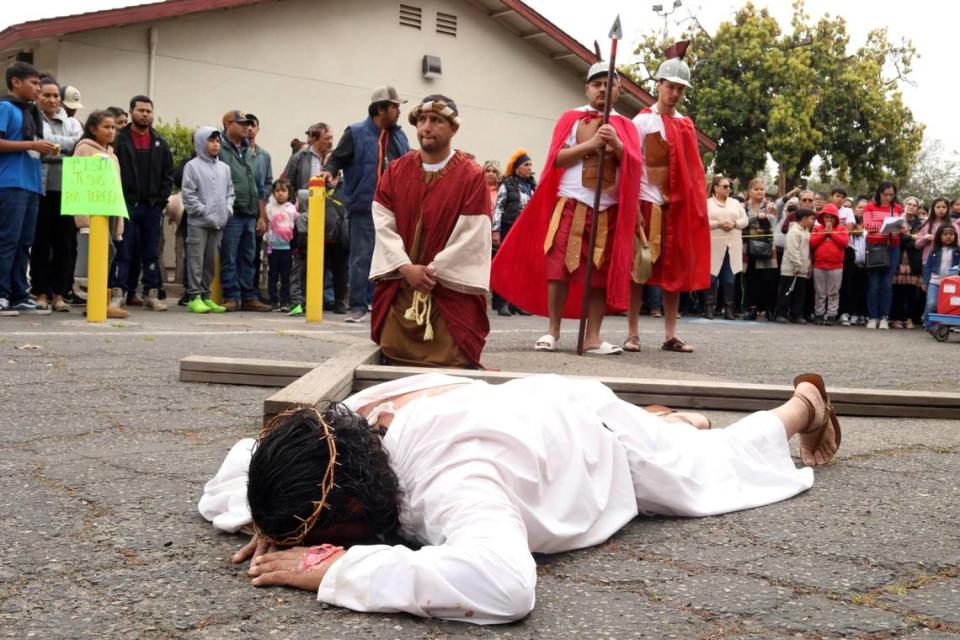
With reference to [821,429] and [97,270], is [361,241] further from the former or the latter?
[821,429]

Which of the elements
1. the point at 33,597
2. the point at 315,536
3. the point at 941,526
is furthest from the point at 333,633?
the point at 941,526

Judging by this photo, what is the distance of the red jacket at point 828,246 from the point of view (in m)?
14.6

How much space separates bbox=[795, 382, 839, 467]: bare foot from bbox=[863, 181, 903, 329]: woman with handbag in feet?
35.3

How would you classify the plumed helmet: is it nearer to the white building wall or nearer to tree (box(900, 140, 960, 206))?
the white building wall

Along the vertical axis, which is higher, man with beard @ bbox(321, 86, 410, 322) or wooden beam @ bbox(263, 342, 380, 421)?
man with beard @ bbox(321, 86, 410, 322)

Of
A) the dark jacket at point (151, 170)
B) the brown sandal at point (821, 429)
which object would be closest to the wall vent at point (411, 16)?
the dark jacket at point (151, 170)

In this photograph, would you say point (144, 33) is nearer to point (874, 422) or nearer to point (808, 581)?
point (874, 422)

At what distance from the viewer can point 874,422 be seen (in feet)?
16.7

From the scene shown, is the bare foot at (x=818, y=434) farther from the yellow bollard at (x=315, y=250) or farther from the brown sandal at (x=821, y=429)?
the yellow bollard at (x=315, y=250)

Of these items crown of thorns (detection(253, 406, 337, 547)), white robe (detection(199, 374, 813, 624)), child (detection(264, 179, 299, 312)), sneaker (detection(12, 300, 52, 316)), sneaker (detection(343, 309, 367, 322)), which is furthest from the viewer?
child (detection(264, 179, 299, 312))

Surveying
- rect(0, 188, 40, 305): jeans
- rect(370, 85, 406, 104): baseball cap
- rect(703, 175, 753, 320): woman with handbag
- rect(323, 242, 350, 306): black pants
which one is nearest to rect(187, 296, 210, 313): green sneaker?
rect(323, 242, 350, 306): black pants

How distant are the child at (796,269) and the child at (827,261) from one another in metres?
0.12

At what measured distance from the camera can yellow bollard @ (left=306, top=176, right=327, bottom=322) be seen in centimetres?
1006

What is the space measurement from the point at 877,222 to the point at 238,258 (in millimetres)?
8228
